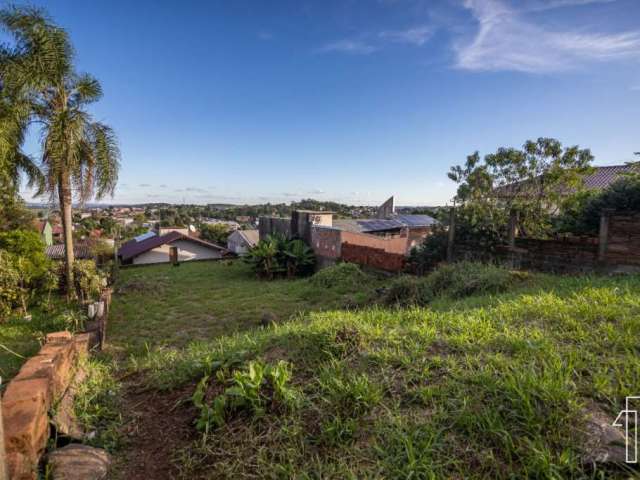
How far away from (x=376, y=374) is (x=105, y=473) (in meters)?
1.47

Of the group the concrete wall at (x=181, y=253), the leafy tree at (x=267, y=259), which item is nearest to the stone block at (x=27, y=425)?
the leafy tree at (x=267, y=259)

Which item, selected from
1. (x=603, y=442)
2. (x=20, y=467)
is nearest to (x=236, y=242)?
(x=20, y=467)

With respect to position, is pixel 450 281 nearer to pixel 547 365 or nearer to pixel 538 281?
pixel 538 281

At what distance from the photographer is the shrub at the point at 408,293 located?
5.11m

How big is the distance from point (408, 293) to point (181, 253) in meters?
20.4

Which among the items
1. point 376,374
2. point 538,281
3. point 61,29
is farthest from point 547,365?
point 61,29

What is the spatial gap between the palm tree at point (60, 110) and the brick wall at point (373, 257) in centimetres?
624

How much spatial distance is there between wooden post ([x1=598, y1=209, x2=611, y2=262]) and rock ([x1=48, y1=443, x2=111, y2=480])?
Answer: 6.21m

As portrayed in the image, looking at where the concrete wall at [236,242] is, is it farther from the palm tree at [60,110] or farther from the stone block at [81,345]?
the stone block at [81,345]

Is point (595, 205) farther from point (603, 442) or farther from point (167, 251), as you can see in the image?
point (167, 251)

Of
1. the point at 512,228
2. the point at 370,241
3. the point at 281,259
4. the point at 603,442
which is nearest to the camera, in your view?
the point at 603,442

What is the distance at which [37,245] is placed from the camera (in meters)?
7.53

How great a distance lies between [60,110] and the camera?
22.8 ft

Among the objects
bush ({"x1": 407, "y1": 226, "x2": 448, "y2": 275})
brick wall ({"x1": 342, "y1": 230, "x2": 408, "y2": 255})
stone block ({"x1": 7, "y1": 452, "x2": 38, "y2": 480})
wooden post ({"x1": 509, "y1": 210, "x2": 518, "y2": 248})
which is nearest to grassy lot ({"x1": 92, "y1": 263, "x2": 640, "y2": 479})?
stone block ({"x1": 7, "y1": 452, "x2": 38, "y2": 480})
